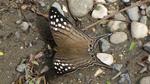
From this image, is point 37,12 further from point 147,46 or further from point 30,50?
point 147,46

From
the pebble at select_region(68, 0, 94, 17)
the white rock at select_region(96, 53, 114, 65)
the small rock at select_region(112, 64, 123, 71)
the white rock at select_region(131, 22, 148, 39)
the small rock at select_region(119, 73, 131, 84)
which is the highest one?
the pebble at select_region(68, 0, 94, 17)

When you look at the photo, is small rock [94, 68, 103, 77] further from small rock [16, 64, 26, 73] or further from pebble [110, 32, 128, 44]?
small rock [16, 64, 26, 73]

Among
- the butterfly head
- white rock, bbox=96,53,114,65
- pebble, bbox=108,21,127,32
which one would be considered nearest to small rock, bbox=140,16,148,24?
pebble, bbox=108,21,127,32

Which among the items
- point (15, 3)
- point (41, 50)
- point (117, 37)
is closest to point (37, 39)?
point (41, 50)

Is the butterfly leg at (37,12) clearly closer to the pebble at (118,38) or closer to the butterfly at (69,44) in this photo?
the butterfly at (69,44)

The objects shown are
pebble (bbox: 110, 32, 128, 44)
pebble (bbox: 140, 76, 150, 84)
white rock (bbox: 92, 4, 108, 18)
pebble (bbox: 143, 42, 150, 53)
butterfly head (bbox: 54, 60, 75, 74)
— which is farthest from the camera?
white rock (bbox: 92, 4, 108, 18)

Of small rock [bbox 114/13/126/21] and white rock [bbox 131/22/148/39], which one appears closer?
white rock [bbox 131/22/148/39]

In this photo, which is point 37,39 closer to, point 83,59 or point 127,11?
point 83,59
